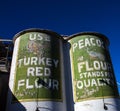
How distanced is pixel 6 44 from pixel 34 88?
15159 millimetres

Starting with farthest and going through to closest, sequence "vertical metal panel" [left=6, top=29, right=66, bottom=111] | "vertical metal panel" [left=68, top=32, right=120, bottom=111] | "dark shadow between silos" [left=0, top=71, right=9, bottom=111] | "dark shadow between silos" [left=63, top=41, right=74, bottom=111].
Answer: "dark shadow between silos" [left=0, top=71, right=9, bottom=111]
"dark shadow between silos" [left=63, top=41, right=74, bottom=111]
"vertical metal panel" [left=68, top=32, right=120, bottom=111]
"vertical metal panel" [left=6, top=29, right=66, bottom=111]

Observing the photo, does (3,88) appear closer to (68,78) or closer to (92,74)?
(68,78)

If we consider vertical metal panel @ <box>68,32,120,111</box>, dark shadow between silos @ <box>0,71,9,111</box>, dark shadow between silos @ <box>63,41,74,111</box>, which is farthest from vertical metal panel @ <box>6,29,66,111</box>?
dark shadow between silos @ <box>0,71,9,111</box>

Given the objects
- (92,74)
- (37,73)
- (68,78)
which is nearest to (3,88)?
(37,73)

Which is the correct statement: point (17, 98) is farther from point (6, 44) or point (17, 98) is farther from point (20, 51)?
point (6, 44)

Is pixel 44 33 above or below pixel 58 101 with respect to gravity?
above

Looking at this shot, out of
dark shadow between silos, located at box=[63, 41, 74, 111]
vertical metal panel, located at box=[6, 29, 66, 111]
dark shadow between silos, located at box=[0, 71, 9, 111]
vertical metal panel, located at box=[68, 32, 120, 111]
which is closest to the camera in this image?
vertical metal panel, located at box=[6, 29, 66, 111]

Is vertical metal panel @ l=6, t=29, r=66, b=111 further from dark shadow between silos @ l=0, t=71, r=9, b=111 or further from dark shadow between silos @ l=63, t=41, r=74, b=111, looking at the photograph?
dark shadow between silos @ l=0, t=71, r=9, b=111

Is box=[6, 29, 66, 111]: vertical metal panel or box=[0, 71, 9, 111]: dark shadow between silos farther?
box=[0, 71, 9, 111]: dark shadow between silos

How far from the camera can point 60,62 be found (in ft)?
89.9

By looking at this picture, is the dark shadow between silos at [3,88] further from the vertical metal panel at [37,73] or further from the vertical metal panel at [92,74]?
the vertical metal panel at [92,74]

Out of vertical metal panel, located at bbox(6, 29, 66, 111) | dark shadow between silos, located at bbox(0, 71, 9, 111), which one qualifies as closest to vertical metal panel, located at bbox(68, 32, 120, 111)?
vertical metal panel, located at bbox(6, 29, 66, 111)

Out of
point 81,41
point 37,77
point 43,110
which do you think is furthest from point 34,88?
point 81,41

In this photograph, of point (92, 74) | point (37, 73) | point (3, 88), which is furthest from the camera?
point (3, 88)
